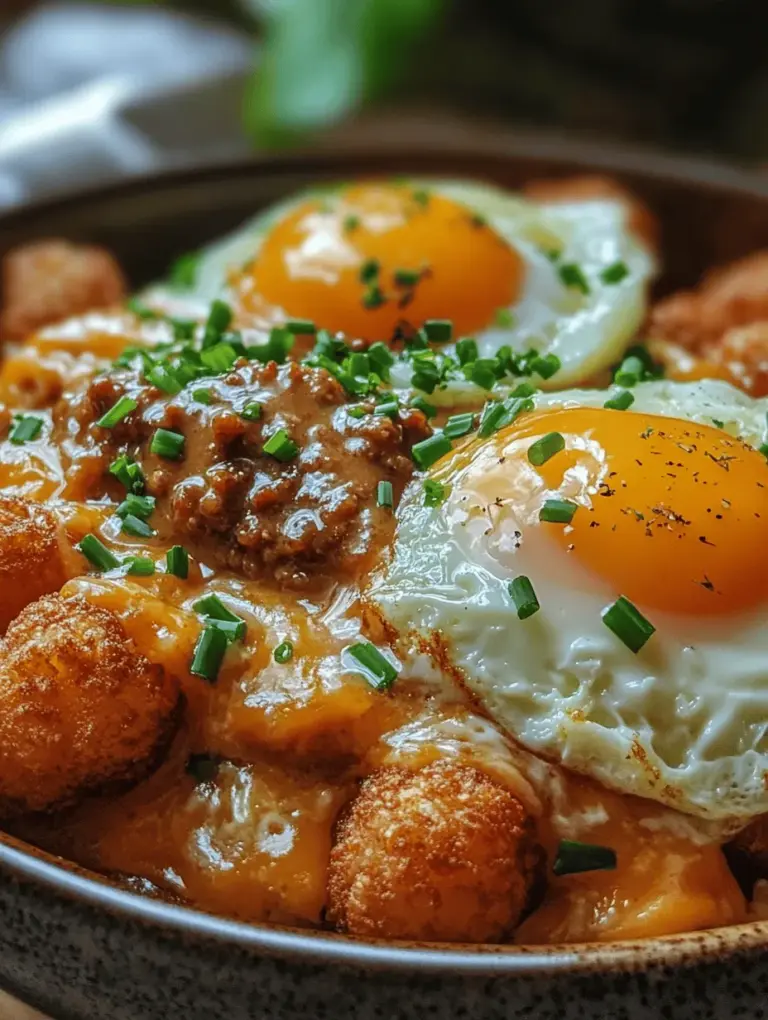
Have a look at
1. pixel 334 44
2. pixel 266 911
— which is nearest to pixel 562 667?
pixel 266 911

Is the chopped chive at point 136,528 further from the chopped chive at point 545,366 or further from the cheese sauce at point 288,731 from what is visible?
the chopped chive at point 545,366

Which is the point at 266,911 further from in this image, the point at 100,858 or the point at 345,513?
the point at 345,513

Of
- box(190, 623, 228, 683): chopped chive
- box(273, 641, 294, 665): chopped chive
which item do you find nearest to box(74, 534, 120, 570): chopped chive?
box(190, 623, 228, 683): chopped chive

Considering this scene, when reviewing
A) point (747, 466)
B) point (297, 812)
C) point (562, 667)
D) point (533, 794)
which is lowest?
point (297, 812)

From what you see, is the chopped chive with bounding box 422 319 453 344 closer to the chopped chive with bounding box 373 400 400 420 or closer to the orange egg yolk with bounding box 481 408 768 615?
the chopped chive with bounding box 373 400 400 420

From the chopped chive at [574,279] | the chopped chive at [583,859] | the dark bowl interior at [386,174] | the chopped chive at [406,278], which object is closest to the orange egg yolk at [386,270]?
the chopped chive at [406,278]

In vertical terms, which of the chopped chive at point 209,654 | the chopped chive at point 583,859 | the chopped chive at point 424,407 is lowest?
the chopped chive at point 583,859
